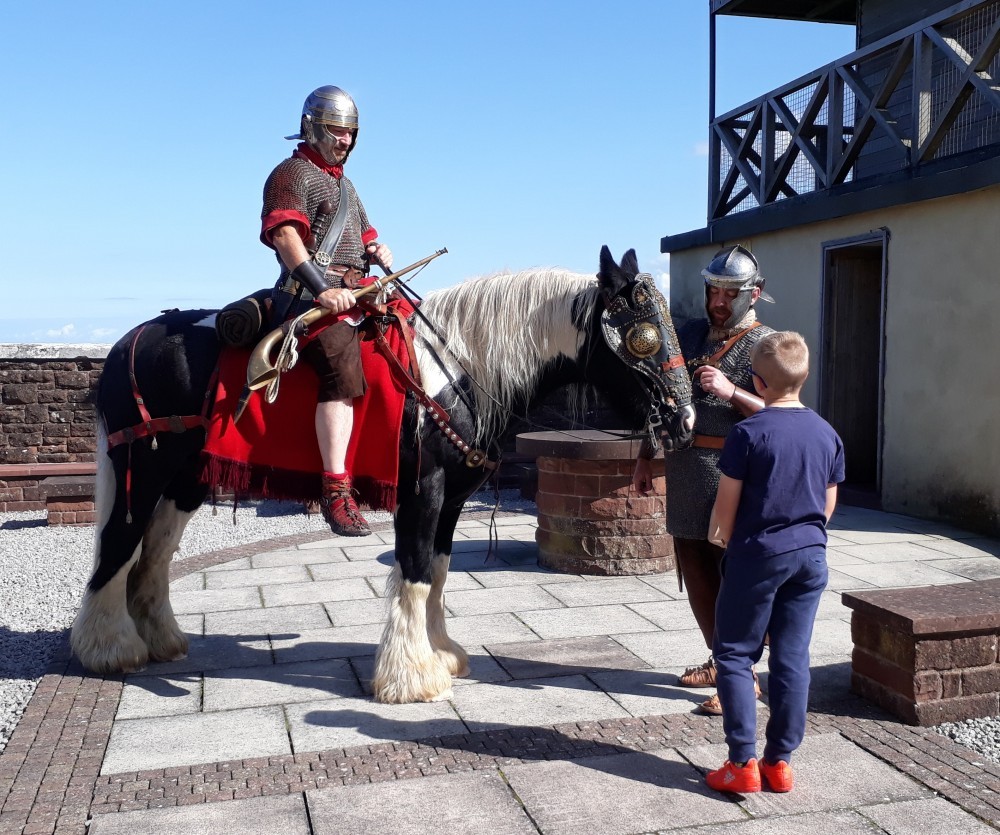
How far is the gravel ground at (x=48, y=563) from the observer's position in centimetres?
443

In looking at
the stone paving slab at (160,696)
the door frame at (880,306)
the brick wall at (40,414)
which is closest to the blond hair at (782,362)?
the stone paving slab at (160,696)

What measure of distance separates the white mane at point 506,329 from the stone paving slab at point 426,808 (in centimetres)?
141

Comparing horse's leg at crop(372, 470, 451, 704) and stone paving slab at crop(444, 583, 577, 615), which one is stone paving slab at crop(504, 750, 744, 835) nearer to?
horse's leg at crop(372, 470, 451, 704)

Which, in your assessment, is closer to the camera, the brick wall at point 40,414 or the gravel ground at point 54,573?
the gravel ground at point 54,573

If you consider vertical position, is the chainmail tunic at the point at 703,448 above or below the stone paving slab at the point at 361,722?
above

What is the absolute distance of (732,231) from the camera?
1038 centimetres

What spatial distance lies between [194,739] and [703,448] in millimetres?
2267

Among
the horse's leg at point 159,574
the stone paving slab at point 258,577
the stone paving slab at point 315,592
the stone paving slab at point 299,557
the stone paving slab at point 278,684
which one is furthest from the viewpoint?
the stone paving slab at point 299,557

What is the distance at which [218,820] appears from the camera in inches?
110

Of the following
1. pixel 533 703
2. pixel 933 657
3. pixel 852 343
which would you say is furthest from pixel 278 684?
pixel 852 343

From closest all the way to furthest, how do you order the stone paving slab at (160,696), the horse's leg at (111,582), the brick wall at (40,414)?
1. the stone paving slab at (160,696)
2. the horse's leg at (111,582)
3. the brick wall at (40,414)

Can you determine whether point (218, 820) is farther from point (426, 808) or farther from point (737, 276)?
point (737, 276)

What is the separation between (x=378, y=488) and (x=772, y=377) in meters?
1.66

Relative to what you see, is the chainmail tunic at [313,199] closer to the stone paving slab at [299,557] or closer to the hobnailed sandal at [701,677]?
the hobnailed sandal at [701,677]
